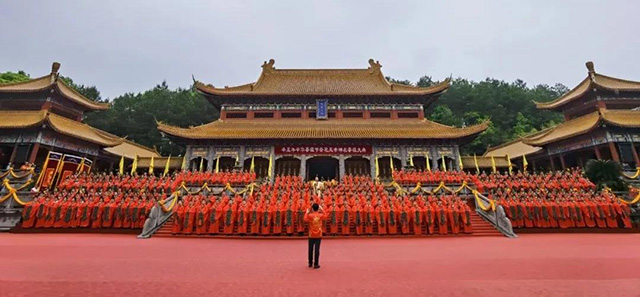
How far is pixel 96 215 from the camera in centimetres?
927

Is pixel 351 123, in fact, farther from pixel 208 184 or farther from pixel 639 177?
pixel 639 177

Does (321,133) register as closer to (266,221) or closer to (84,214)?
(266,221)

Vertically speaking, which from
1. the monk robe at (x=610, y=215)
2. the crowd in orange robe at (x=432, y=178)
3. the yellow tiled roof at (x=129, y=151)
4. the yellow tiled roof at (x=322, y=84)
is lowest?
the monk robe at (x=610, y=215)

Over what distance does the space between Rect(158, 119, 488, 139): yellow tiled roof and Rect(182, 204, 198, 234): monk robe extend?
875 centimetres

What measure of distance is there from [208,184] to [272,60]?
15378 mm

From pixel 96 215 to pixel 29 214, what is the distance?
7.10ft

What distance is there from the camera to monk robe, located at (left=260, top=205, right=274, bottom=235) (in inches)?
341

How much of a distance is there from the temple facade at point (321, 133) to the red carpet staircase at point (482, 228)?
6834 millimetres

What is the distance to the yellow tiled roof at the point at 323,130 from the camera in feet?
56.3

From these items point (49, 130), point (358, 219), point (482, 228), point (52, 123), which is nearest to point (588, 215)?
point (482, 228)

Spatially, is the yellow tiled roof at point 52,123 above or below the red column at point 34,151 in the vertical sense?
above

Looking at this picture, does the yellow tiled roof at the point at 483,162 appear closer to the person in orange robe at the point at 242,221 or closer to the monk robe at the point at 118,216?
the person in orange robe at the point at 242,221

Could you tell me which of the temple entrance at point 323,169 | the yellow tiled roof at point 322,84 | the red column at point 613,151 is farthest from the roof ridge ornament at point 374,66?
the red column at point 613,151

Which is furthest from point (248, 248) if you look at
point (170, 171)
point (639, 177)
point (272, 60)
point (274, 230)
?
point (272, 60)
